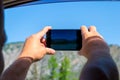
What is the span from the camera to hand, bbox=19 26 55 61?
657 millimetres

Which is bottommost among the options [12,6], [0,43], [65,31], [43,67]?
[43,67]

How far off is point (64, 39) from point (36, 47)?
0.37 feet

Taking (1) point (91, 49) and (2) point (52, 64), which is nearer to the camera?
(1) point (91, 49)

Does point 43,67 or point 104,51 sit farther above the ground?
point 104,51

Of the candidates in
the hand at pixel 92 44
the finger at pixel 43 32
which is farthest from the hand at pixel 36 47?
the hand at pixel 92 44

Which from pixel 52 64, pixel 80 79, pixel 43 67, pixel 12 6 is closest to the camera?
pixel 80 79

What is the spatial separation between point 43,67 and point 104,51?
17.7 metres

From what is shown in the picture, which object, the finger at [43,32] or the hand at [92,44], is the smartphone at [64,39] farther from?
the hand at [92,44]

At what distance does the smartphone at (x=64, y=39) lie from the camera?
76cm

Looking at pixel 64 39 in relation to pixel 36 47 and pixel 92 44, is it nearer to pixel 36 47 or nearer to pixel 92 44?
pixel 36 47

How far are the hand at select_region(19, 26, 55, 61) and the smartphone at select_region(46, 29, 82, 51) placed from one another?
0.04 meters

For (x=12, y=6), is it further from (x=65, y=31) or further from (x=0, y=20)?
(x=0, y=20)

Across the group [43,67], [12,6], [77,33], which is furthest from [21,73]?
[43,67]

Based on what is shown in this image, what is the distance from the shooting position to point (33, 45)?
690mm
